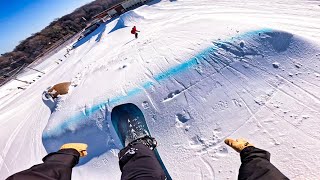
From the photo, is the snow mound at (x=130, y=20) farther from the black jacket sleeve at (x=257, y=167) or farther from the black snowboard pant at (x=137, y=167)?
the black jacket sleeve at (x=257, y=167)

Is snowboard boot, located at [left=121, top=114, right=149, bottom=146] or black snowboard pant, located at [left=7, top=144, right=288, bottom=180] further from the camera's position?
snowboard boot, located at [left=121, top=114, right=149, bottom=146]

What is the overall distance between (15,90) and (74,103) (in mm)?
12390

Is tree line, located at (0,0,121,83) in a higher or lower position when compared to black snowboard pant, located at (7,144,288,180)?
lower

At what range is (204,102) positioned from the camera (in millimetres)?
5801

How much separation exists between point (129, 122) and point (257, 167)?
9.63 feet

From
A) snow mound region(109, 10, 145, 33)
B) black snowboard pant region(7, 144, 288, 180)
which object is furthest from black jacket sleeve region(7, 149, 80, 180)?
snow mound region(109, 10, 145, 33)

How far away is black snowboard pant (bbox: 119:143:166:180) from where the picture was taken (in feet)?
8.55

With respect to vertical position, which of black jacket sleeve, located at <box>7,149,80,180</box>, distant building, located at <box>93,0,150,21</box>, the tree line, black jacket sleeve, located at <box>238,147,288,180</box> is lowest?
the tree line

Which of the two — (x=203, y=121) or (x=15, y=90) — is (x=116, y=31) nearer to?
(x=15, y=90)

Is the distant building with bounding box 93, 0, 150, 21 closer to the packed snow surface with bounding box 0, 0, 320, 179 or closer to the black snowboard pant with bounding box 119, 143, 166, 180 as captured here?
the packed snow surface with bounding box 0, 0, 320, 179

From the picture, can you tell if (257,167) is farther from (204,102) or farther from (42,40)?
(42,40)

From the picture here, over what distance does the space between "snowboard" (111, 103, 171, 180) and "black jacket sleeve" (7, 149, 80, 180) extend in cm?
147

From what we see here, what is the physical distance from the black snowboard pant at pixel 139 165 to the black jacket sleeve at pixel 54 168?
595 millimetres

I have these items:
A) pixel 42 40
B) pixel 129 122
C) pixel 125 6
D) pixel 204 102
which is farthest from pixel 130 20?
pixel 42 40
